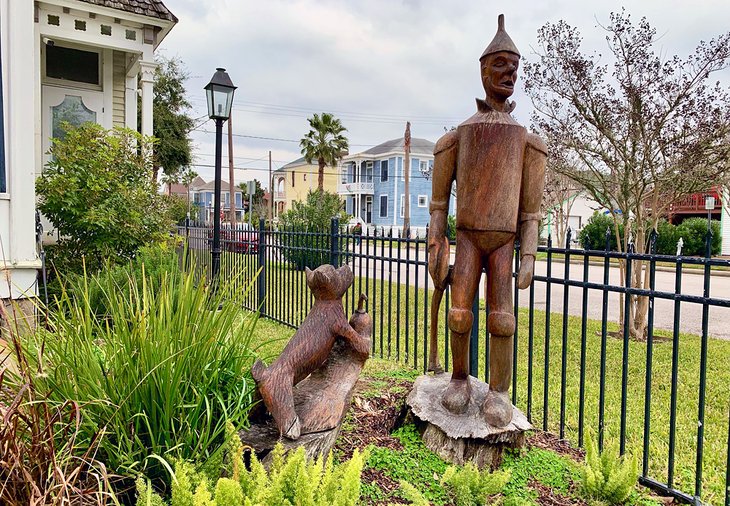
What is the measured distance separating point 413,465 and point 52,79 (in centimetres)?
898

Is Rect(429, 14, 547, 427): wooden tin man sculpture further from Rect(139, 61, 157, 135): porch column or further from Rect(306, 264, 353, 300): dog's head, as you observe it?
Rect(139, 61, 157, 135): porch column

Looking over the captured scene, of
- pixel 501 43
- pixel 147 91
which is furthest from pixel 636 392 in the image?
pixel 147 91

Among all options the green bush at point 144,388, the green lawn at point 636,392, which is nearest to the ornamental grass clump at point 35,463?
the green bush at point 144,388

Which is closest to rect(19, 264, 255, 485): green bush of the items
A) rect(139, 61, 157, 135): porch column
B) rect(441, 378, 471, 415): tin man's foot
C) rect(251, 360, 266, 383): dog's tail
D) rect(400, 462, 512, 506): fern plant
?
rect(251, 360, 266, 383): dog's tail

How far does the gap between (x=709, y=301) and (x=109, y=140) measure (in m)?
7.42

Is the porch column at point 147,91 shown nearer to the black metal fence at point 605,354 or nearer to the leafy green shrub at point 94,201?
the leafy green shrub at point 94,201

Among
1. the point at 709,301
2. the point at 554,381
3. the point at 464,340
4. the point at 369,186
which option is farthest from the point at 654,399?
the point at 369,186

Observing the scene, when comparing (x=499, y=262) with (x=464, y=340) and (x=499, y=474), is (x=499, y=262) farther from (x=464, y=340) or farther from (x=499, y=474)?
(x=499, y=474)

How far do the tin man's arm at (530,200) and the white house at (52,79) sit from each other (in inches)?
169

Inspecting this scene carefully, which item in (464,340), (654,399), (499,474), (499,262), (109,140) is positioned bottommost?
(654,399)

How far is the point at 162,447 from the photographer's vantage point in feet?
7.79

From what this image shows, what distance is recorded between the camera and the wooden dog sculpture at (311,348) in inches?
98.0

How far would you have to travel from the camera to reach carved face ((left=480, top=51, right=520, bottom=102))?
2.74 meters

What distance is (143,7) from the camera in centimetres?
804
